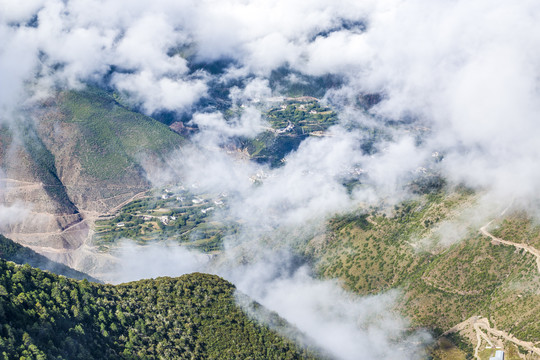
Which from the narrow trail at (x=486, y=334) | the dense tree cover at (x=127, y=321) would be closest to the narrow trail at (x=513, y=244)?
the narrow trail at (x=486, y=334)

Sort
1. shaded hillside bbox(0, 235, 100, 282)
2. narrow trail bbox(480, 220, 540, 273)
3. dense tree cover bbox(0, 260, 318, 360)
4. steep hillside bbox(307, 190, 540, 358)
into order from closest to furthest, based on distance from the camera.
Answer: dense tree cover bbox(0, 260, 318, 360), steep hillside bbox(307, 190, 540, 358), narrow trail bbox(480, 220, 540, 273), shaded hillside bbox(0, 235, 100, 282)

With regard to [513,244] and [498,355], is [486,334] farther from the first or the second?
[513,244]

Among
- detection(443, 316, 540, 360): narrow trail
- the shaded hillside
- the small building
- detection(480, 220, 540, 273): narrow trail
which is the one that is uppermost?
the shaded hillside

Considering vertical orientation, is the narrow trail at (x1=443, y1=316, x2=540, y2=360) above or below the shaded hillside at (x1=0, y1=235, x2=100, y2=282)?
below

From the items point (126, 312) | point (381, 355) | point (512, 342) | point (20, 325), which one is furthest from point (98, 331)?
point (512, 342)

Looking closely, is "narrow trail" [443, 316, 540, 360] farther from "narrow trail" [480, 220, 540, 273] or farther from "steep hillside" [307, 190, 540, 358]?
"narrow trail" [480, 220, 540, 273]

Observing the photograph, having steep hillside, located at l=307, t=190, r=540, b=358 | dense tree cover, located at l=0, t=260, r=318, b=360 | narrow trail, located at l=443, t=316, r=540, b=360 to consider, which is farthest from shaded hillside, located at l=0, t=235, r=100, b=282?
narrow trail, located at l=443, t=316, r=540, b=360

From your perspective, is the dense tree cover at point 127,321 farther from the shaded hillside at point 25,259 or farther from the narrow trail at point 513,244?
the narrow trail at point 513,244
